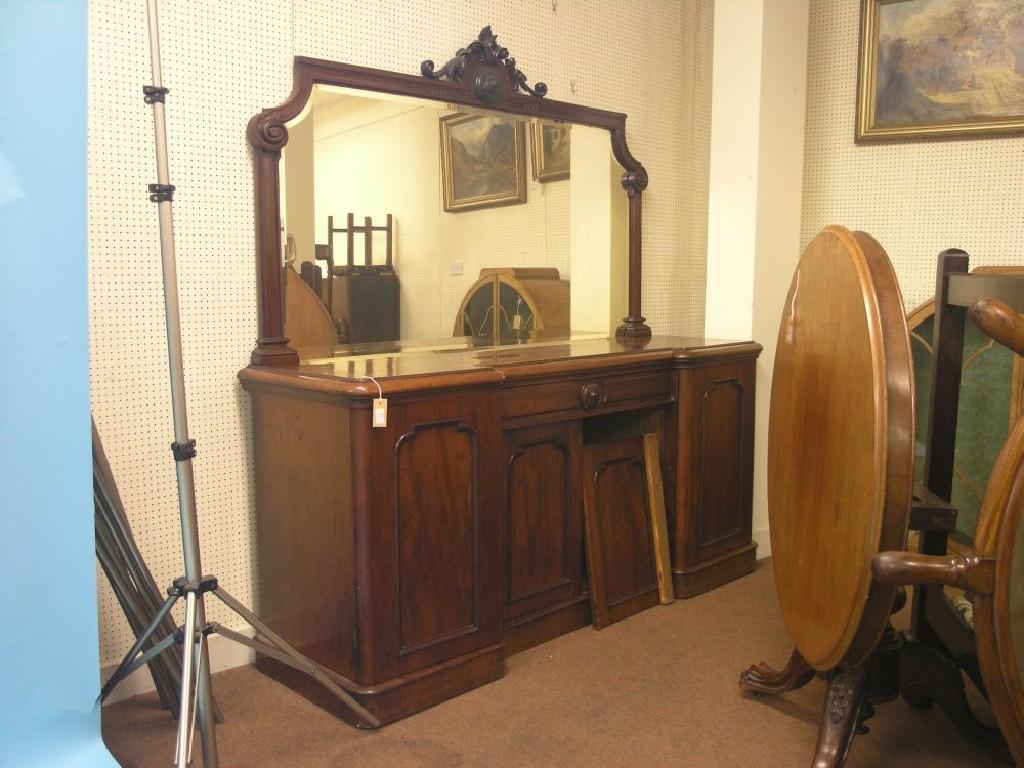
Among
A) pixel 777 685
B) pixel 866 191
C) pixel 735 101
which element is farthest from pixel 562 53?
pixel 777 685

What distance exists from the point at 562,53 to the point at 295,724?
2468mm

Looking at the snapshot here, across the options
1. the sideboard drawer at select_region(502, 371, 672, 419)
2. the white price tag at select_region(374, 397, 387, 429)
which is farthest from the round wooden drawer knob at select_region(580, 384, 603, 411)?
the white price tag at select_region(374, 397, 387, 429)

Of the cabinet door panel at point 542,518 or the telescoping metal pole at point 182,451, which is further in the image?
the cabinet door panel at point 542,518

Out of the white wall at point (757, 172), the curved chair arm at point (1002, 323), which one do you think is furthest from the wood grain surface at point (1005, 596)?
the white wall at point (757, 172)

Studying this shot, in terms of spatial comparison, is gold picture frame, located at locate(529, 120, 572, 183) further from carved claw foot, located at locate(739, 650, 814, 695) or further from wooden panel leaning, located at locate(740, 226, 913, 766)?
carved claw foot, located at locate(739, 650, 814, 695)

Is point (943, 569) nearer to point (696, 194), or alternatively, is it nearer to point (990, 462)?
point (990, 462)

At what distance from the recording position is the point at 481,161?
3.08 meters

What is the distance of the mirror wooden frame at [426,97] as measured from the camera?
8.39 ft

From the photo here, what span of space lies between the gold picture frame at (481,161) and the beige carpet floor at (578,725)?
1.51 m

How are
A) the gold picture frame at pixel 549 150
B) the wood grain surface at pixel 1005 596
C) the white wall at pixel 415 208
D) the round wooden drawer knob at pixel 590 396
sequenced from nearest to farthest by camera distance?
the wood grain surface at pixel 1005 596, the white wall at pixel 415 208, the round wooden drawer knob at pixel 590 396, the gold picture frame at pixel 549 150

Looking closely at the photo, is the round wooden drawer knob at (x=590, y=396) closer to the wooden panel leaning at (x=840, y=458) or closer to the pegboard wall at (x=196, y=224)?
the wooden panel leaning at (x=840, y=458)

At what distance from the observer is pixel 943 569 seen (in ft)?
5.11

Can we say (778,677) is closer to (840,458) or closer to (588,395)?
(840,458)

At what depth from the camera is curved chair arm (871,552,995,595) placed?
61.1 inches
